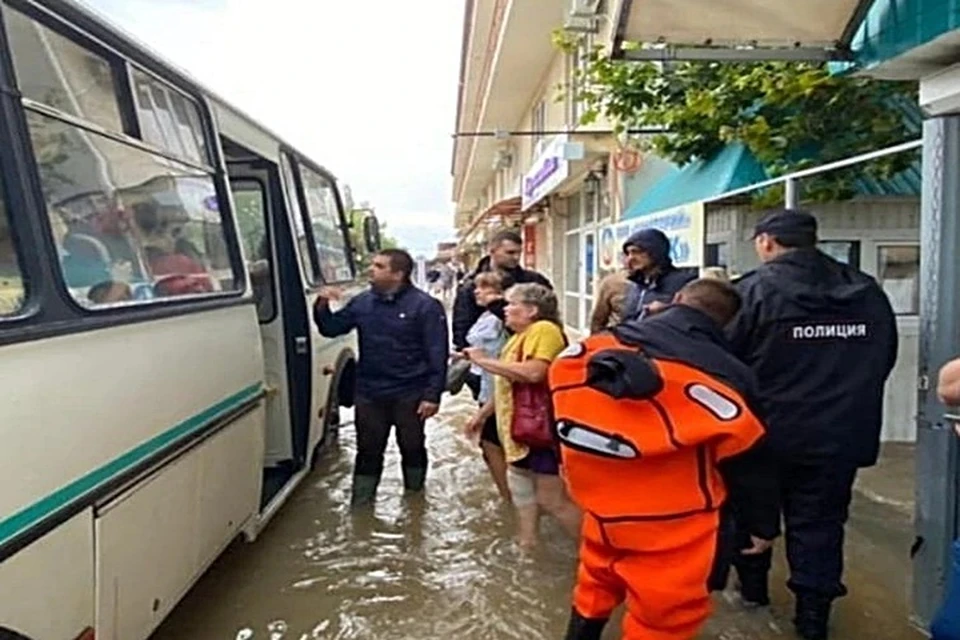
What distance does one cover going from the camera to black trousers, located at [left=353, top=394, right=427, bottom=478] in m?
6.09

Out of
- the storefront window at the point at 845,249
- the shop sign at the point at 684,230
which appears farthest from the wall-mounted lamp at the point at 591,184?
the storefront window at the point at 845,249

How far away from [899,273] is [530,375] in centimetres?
445

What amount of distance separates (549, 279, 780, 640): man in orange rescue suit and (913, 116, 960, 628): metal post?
3.60 ft

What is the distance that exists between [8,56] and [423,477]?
4.57 meters

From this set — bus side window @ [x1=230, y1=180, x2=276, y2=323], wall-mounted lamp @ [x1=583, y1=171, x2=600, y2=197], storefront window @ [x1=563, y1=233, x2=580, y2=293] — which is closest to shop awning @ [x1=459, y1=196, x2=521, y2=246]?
storefront window @ [x1=563, y1=233, x2=580, y2=293]

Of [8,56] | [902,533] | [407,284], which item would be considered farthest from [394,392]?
[8,56]

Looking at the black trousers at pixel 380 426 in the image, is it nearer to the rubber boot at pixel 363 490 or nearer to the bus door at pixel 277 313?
the rubber boot at pixel 363 490

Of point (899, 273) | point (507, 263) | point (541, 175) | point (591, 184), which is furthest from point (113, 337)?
point (591, 184)

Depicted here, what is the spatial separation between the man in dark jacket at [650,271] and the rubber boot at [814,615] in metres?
1.73

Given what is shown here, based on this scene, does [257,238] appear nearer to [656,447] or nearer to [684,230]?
[684,230]

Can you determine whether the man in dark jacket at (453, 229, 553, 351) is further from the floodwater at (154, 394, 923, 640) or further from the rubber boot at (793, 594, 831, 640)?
the rubber boot at (793, 594, 831, 640)

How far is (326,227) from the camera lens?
7855 millimetres

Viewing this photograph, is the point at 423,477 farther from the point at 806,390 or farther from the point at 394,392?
the point at 806,390

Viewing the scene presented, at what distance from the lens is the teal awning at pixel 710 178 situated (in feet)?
25.2
